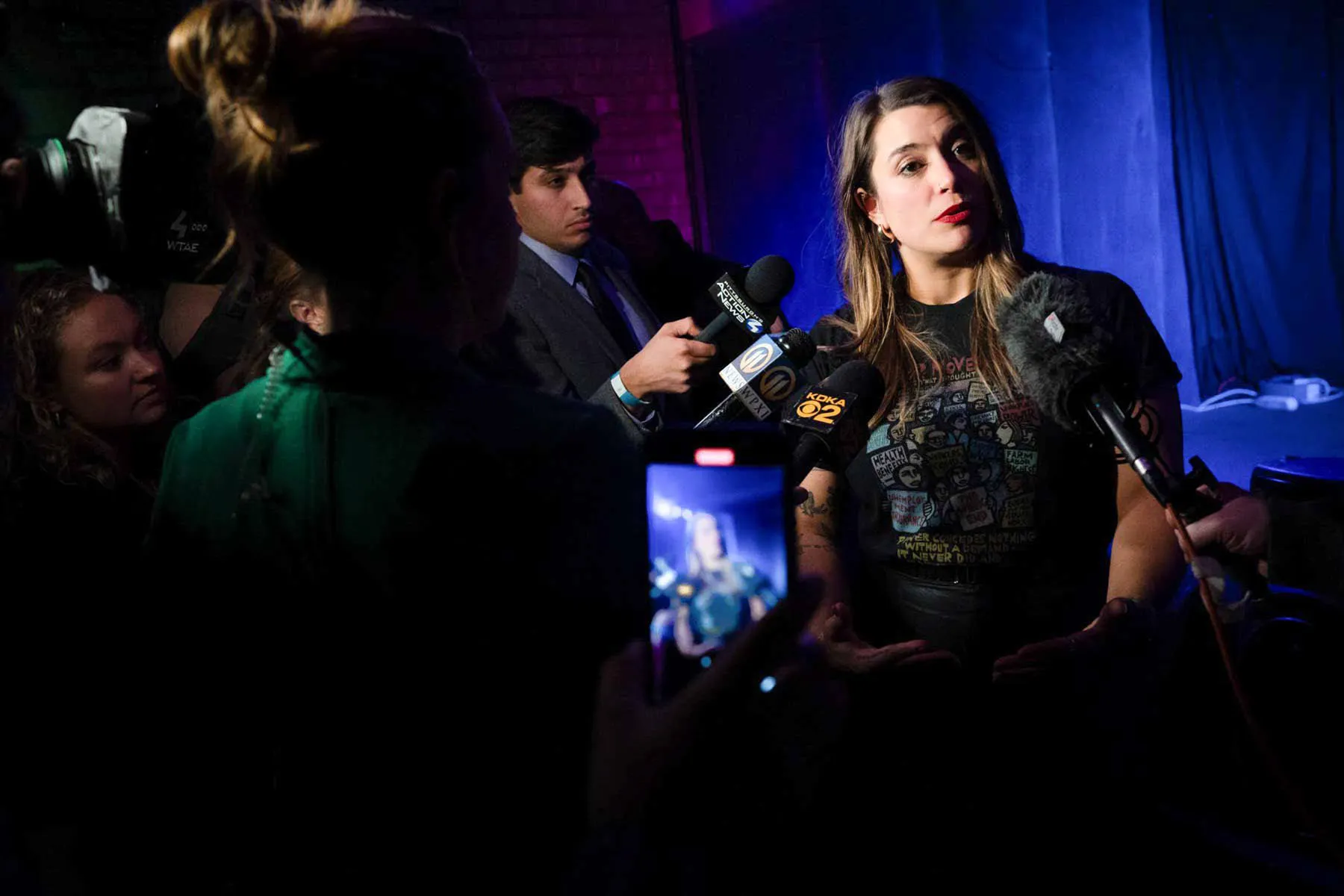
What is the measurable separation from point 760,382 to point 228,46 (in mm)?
979

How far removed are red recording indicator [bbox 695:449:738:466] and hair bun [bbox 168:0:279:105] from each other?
454 mm

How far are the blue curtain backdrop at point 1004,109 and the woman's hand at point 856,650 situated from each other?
460cm

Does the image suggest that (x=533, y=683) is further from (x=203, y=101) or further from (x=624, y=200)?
(x=624, y=200)

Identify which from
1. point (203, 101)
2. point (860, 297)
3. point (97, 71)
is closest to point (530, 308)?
point (860, 297)

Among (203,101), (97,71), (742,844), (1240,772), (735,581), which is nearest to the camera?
(203,101)

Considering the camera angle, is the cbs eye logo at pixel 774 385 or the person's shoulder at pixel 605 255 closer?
the cbs eye logo at pixel 774 385

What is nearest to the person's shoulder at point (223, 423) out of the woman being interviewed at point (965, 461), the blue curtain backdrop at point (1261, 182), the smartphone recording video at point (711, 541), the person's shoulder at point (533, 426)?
the person's shoulder at point (533, 426)

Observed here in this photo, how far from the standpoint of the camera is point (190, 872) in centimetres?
87

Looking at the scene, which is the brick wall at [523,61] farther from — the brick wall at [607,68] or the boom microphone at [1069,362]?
the boom microphone at [1069,362]

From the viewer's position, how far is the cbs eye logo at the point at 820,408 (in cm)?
142

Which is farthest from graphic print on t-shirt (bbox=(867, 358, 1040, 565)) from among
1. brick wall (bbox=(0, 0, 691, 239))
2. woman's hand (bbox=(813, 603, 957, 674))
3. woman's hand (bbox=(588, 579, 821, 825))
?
brick wall (bbox=(0, 0, 691, 239))

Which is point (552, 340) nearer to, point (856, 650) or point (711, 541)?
point (856, 650)

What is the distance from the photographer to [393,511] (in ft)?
2.40

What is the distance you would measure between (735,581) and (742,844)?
35cm
